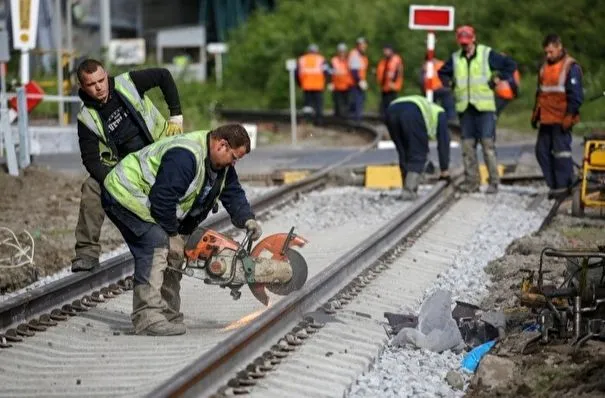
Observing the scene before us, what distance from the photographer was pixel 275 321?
9.34 meters

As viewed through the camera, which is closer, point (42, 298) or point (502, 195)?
point (42, 298)

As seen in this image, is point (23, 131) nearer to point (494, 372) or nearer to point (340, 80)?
point (494, 372)

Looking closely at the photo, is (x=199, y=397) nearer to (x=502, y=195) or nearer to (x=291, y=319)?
(x=291, y=319)

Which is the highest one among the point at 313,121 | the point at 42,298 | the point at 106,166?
the point at 106,166

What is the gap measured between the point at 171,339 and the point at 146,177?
988 mm

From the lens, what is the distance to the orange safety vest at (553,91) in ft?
57.6

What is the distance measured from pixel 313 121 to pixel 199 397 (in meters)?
29.2

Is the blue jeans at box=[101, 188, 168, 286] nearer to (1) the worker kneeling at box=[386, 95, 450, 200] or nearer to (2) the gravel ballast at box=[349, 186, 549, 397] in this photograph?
(2) the gravel ballast at box=[349, 186, 549, 397]

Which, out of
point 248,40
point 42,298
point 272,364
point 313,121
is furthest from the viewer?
point 248,40

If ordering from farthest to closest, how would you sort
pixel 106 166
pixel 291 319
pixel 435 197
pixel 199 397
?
pixel 435 197 < pixel 106 166 < pixel 291 319 < pixel 199 397

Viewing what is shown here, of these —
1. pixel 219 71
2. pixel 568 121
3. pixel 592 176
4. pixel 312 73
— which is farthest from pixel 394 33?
pixel 592 176

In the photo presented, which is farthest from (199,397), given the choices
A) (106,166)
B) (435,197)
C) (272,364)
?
(435,197)

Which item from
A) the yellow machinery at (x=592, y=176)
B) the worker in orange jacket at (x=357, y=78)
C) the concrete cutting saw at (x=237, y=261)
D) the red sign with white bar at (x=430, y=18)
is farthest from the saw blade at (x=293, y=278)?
the worker in orange jacket at (x=357, y=78)

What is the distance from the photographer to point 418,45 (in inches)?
1667
